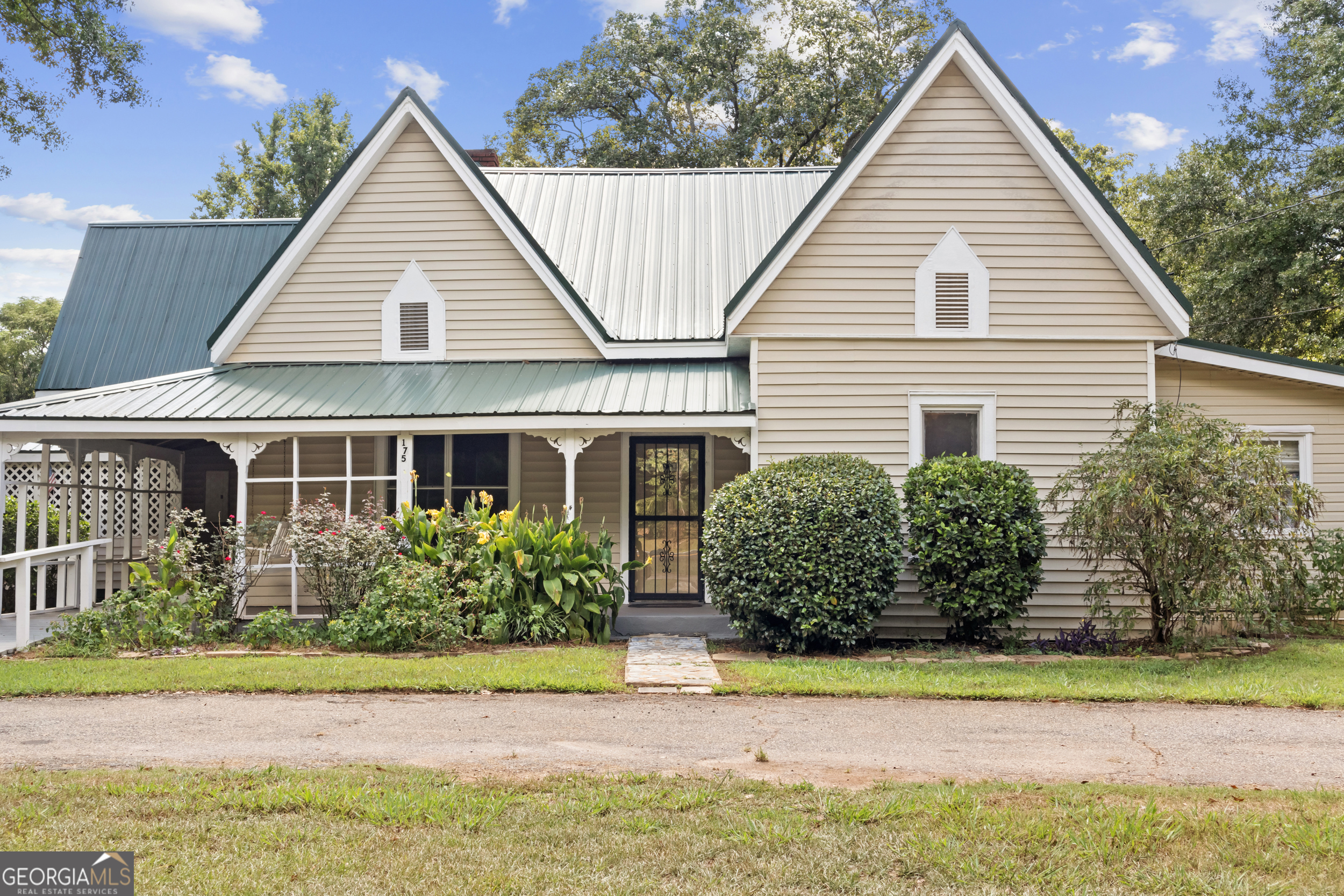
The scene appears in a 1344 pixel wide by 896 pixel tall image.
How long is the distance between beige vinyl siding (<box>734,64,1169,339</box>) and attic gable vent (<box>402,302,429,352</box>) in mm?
4661

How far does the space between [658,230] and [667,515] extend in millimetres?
5064

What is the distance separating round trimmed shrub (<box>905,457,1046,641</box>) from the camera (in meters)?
10.1

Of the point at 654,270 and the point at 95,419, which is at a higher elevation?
the point at 654,270

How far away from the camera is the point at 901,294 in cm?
1178

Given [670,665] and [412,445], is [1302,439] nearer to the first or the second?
[670,665]

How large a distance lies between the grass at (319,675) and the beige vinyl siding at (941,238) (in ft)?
16.3

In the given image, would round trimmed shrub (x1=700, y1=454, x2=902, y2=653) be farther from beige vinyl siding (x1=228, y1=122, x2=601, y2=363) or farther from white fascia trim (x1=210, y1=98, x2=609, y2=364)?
beige vinyl siding (x1=228, y1=122, x2=601, y2=363)

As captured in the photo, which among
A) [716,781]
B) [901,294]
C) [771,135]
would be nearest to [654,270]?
[901,294]

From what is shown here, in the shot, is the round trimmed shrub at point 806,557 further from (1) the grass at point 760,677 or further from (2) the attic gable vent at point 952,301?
(2) the attic gable vent at point 952,301

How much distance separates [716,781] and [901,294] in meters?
7.71

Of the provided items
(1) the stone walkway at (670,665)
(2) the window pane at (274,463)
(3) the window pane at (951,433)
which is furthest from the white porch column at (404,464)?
(3) the window pane at (951,433)

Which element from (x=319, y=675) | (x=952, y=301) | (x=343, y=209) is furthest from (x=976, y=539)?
(x=343, y=209)

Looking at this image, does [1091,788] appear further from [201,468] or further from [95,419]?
[201,468]

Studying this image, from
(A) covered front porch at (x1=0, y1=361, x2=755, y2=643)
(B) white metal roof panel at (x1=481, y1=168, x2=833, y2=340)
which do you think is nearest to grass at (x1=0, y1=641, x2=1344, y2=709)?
(A) covered front porch at (x1=0, y1=361, x2=755, y2=643)
